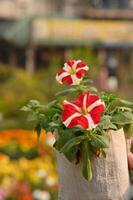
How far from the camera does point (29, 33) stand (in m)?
26.9

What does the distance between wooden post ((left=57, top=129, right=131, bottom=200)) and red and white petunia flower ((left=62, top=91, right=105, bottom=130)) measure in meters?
0.11

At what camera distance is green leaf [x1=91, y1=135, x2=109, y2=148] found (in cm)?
189

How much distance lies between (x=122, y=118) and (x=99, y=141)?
0.48 feet

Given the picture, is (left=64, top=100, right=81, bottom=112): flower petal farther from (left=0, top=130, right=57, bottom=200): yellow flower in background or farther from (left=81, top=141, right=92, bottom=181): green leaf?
(left=0, top=130, right=57, bottom=200): yellow flower in background

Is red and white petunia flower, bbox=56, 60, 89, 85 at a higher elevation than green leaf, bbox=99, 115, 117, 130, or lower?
higher

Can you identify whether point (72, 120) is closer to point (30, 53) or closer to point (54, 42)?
point (54, 42)

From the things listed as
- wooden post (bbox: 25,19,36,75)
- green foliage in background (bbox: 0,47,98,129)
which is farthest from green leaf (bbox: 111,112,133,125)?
wooden post (bbox: 25,19,36,75)

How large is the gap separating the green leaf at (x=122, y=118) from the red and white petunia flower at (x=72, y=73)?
17cm

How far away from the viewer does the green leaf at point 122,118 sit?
78.4 inches

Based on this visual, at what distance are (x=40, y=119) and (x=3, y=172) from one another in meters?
4.05

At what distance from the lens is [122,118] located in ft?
6.57

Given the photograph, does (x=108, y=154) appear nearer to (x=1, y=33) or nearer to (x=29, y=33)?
(x=29, y=33)

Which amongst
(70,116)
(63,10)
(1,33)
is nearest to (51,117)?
(70,116)

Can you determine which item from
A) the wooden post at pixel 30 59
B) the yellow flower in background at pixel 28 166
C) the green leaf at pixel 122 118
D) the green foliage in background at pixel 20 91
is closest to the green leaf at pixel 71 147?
the green leaf at pixel 122 118
